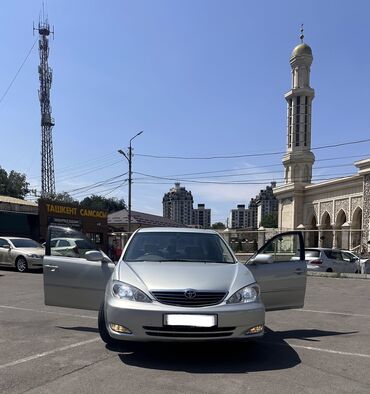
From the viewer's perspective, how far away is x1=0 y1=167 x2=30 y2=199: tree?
290 ft

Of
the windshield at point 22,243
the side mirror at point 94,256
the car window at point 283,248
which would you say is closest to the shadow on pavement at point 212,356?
the side mirror at point 94,256

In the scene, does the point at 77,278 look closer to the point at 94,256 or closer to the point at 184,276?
the point at 94,256

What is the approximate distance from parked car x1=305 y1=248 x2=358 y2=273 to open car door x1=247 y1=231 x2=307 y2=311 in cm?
1425

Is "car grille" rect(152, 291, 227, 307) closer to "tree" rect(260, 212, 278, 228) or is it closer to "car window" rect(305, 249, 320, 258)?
"car window" rect(305, 249, 320, 258)

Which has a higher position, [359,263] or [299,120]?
[299,120]

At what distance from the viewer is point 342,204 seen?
193 ft

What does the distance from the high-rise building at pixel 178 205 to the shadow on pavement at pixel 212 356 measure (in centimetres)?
10837

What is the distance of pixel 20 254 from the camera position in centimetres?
1970

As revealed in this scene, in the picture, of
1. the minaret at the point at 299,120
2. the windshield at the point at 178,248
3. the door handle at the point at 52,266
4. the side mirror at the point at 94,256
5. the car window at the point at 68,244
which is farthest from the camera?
the minaret at the point at 299,120

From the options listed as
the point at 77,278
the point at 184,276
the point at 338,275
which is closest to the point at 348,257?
the point at 338,275

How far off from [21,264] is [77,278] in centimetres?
1345

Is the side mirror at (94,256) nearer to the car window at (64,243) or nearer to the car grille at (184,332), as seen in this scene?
the car window at (64,243)

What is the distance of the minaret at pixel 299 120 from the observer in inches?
2886

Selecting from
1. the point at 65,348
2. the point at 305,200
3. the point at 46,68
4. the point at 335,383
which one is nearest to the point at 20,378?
the point at 65,348
